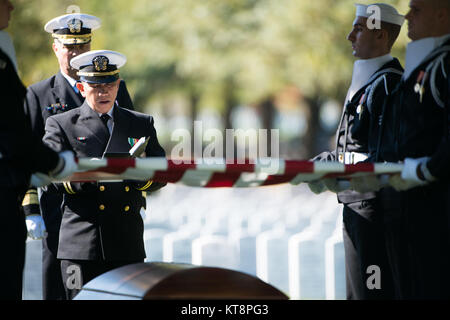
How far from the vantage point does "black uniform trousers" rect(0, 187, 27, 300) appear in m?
3.98

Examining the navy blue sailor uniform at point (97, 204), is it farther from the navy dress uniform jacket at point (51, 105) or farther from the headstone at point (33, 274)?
the headstone at point (33, 274)

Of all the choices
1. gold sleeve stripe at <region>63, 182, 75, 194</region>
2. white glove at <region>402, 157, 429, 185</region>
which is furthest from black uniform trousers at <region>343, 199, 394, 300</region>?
gold sleeve stripe at <region>63, 182, 75, 194</region>

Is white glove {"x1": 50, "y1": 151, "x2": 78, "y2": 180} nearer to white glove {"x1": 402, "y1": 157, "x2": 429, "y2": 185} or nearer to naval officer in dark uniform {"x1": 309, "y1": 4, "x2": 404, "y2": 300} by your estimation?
naval officer in dark uniform {"x1": 309, "y1": 4, "x2": 404, "y2": 300}

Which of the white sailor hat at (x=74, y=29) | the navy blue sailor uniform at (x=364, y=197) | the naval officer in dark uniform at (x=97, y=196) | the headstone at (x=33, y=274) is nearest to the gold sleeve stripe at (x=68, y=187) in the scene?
the naval officer in dark uniform at (x=97, y=196)

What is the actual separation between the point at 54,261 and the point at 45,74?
12.0m

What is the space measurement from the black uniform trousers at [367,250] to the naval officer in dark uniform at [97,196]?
1.24 m

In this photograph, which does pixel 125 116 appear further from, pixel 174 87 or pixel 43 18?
pixel 174 87

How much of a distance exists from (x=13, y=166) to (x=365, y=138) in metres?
2.35

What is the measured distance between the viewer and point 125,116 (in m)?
5.64

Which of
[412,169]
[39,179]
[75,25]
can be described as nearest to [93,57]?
[75,25]

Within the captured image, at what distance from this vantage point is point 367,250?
5.31m

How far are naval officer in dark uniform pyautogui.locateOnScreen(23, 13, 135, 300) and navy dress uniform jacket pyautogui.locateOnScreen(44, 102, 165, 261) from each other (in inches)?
12.1

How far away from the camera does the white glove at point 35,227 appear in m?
5.60
